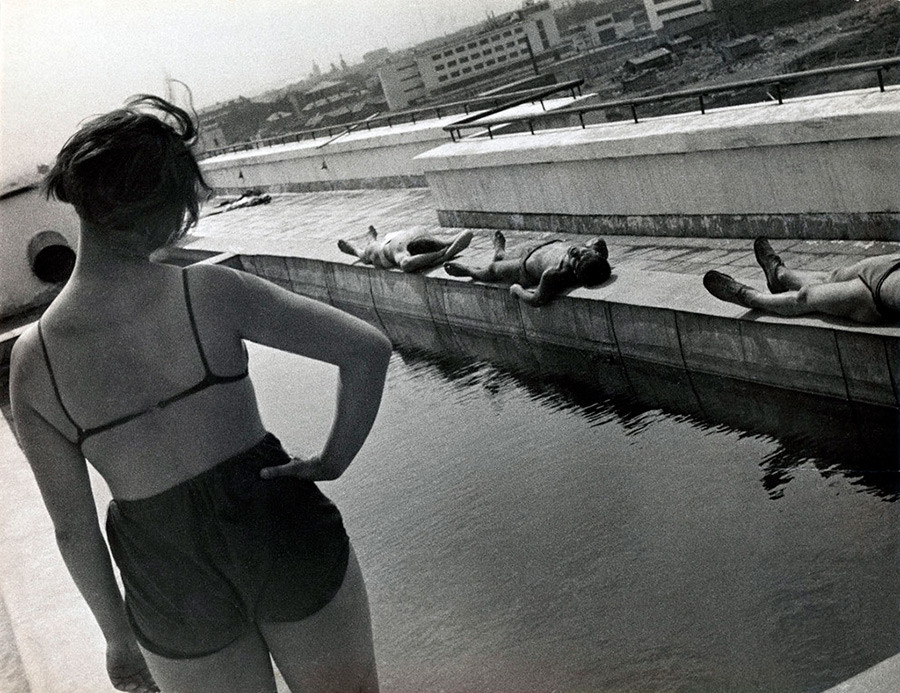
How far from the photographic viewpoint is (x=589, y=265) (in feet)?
24.3

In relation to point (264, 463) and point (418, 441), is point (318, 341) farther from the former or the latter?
point (418, 441)

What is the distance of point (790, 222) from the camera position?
739 cm

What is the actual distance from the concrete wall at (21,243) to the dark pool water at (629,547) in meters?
2.17

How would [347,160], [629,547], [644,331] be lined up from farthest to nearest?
[347,160]
[644,331]
[629,547]

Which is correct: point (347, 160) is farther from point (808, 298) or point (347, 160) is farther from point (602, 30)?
point (808, 298)

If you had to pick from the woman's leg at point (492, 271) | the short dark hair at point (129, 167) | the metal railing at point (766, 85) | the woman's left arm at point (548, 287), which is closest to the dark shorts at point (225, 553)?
the short dark hair at point (129, 167)

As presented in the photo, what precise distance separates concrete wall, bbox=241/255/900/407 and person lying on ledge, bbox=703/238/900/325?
0.08m

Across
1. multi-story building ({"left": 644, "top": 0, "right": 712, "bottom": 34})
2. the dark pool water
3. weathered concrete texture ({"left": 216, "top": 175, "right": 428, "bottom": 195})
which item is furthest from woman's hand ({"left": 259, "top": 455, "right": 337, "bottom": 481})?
weathered concrete texture ({"left": 216, "top": 175, "right": 428, "bottom": 195})

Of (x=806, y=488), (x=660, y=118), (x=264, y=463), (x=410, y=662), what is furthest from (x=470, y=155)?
(x=264, y=463)

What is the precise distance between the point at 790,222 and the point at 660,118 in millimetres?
1925

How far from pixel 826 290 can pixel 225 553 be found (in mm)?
4328

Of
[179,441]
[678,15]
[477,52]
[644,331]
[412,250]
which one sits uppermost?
[477,52]

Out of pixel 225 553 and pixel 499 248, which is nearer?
pixel 225 553

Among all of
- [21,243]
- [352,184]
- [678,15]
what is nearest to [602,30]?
[678,15]
